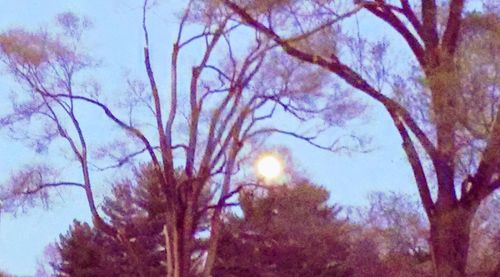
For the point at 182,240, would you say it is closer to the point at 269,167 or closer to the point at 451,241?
the point at 269,167

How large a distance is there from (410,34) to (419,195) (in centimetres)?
157

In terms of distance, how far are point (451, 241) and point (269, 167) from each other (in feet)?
17.6

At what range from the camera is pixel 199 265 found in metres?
15.9

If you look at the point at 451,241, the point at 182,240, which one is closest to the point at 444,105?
the point at 451,241

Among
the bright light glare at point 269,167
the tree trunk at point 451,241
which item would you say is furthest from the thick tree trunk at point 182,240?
the tree trunk at point 451,241

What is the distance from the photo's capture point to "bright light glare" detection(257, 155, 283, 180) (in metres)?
13.7

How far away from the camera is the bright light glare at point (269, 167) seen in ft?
44.8

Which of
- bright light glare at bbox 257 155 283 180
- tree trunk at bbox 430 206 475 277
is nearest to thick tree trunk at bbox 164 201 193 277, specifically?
bright light glare at bbox 257 155 283 180

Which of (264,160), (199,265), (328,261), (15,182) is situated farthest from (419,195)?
(328,261)

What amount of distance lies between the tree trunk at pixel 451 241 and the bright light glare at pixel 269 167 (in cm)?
481

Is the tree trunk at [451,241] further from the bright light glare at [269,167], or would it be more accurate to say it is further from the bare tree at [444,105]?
the bright light glare at [269,167]

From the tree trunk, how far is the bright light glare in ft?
15.8

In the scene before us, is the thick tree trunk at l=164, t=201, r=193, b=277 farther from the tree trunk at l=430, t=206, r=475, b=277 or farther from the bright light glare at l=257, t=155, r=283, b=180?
the tree trunk at l=430, t=206, r=475, b=277

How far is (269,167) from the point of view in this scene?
46.0 feet
